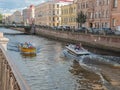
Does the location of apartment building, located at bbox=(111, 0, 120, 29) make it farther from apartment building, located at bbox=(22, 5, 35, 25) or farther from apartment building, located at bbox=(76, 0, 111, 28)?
apartment building, located at bbox=(22, 5, 35, 25)

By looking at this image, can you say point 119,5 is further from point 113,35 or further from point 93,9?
point 93,9

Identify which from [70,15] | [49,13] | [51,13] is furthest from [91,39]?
[49,13]

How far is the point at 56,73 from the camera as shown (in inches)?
1090

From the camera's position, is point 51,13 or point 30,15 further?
point 30,15

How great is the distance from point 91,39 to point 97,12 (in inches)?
763

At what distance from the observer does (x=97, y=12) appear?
74.0m

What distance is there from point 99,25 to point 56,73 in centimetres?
4710

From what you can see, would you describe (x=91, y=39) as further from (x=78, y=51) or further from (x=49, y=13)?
(x=49, y=13)

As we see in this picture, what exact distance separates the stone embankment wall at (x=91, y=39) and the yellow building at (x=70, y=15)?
433 inches

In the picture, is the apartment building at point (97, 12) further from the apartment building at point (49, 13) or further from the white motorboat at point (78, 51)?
the apartment building at point (49, 13)

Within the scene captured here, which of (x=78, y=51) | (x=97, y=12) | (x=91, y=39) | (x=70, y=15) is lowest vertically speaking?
(x=78, y=51)

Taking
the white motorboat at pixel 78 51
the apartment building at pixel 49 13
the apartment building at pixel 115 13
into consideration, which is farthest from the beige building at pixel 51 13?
the white motorboat at pixel 78 51

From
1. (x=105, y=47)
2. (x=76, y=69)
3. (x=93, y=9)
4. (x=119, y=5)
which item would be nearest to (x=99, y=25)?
(x=93, y=9)

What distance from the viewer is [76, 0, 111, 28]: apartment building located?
67688 mm
